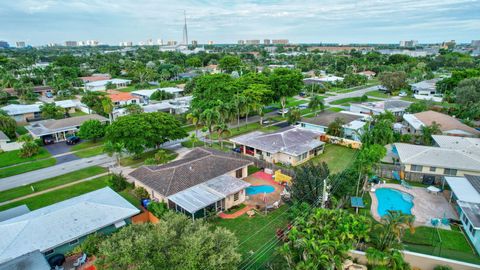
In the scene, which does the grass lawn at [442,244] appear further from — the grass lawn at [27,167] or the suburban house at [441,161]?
the grass lawn at [27,167]

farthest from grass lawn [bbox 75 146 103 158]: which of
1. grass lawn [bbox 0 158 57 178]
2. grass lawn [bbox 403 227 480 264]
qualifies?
grass lawn [bbox 403 227 480 264]

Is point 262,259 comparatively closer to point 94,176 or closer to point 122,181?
point 122,181

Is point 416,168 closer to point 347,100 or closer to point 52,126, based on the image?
point 347,100

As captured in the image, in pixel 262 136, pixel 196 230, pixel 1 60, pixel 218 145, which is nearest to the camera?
pixel 196 230

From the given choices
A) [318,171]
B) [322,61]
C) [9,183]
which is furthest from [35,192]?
[322,61]

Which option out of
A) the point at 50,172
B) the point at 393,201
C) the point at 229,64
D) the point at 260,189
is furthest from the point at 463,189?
the point at 229,64

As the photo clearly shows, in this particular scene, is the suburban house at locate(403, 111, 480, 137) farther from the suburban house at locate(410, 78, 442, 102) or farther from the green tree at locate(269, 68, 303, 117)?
the suburban house at locate(410, 78, 442, 102)
